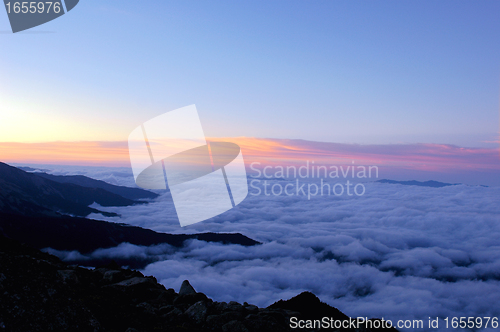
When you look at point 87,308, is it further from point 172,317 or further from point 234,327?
point 234,327

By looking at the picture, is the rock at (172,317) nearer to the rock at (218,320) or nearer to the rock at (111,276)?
the rock at (218,320)

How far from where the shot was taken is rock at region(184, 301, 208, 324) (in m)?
18.5

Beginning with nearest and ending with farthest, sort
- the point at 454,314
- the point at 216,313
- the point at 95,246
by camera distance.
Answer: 1. the point at 216,313
2. the point at 454,314
3. the point at 95,246

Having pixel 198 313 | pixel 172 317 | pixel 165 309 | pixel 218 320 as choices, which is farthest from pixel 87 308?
pixel 218 320

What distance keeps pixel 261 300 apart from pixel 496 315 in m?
127

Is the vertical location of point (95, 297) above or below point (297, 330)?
above

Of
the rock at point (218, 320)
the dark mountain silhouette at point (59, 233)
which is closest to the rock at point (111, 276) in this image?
the rock at point (218, 320)

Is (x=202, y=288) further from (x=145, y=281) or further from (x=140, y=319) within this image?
(x=140, y=319)

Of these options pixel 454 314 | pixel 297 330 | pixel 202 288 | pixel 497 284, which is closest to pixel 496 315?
pixel 454 314

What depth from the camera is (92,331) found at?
41.0ft

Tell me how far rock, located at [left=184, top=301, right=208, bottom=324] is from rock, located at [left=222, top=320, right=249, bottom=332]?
199cm

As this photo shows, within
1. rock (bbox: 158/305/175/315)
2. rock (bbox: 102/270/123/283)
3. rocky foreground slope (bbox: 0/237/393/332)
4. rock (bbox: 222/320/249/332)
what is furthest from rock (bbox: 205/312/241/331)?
rock (bbox: 102/270/123/283)

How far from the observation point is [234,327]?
17.3 metres

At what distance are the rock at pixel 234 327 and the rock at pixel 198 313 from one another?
6.54 feet
